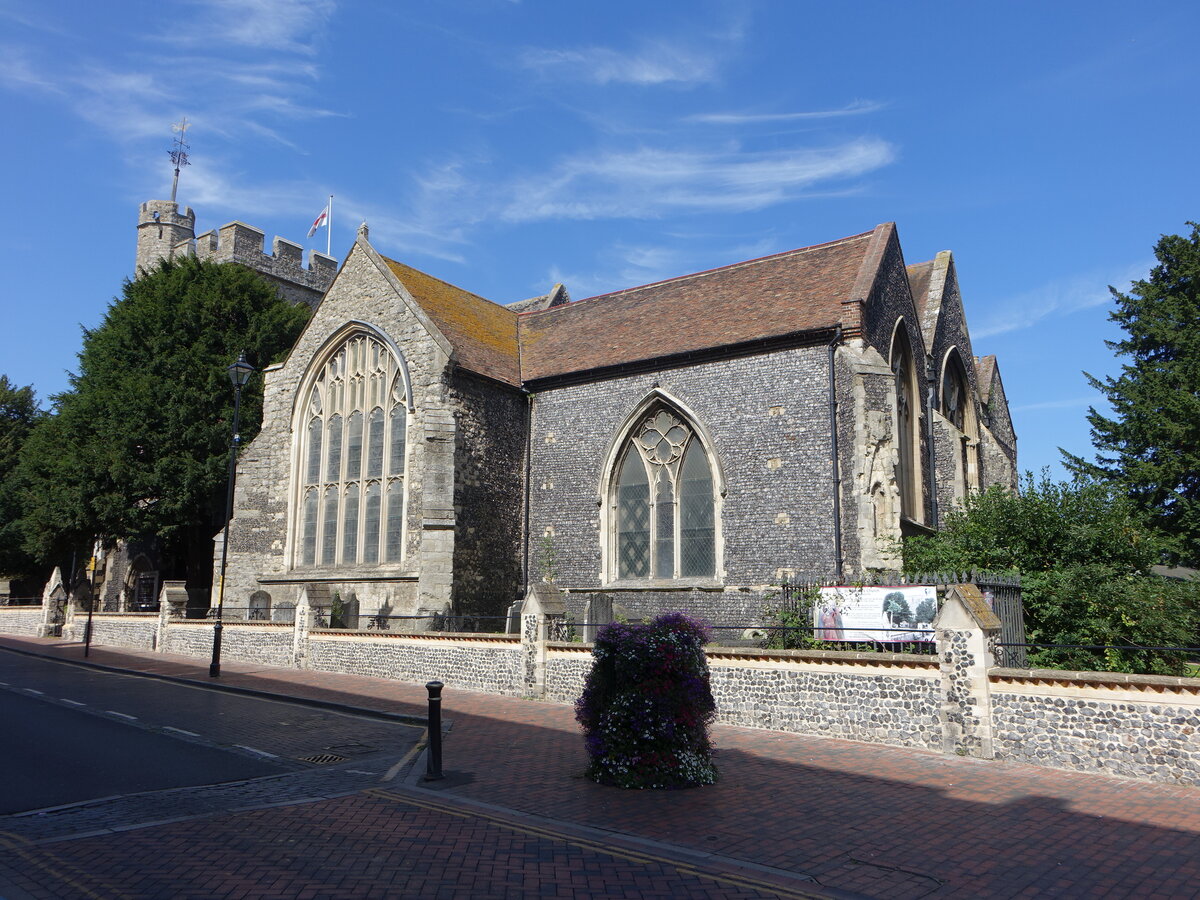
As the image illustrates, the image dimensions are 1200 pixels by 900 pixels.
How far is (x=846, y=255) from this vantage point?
70.6 feet

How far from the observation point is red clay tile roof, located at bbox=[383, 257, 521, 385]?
2236 cm

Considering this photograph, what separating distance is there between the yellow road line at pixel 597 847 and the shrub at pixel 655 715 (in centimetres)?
183

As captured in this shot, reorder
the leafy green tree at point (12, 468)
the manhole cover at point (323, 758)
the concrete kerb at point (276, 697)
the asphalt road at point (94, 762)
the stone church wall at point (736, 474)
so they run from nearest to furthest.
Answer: the asphalt road at point (94, 762)
the manhole cover at point (323, 758)
the concrete kerb at point (276, 697)
the stone church wall at point (736, 474)
the leafy green tree at point (12, 468)

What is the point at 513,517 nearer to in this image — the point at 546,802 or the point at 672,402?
the point at 672,402

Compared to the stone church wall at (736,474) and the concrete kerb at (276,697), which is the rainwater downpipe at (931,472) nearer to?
the stone church wall at (736,474)

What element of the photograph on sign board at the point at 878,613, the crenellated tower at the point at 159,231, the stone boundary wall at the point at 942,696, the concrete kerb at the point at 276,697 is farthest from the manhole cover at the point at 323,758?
the crenellated tower at the point at 159,231

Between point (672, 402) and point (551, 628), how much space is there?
23.0 feet

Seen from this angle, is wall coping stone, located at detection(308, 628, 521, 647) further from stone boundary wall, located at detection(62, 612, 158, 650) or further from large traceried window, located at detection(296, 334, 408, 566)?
stone boundary wall, located at detection(62, 612, 158, 650)

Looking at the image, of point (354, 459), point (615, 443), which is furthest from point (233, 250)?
point (615, 443)

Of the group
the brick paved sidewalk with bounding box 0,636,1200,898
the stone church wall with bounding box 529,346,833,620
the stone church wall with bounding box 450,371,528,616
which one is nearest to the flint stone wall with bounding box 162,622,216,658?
the stone church wall with bounding box 450,371,528,616

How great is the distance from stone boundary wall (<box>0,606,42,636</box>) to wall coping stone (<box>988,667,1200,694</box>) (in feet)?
110

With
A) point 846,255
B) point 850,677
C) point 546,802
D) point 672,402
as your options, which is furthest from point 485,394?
point 546,802

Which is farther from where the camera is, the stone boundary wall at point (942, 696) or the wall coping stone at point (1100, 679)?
the stone boundary wall at point (942, 696)

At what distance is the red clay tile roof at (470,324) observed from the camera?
22.4 meters
